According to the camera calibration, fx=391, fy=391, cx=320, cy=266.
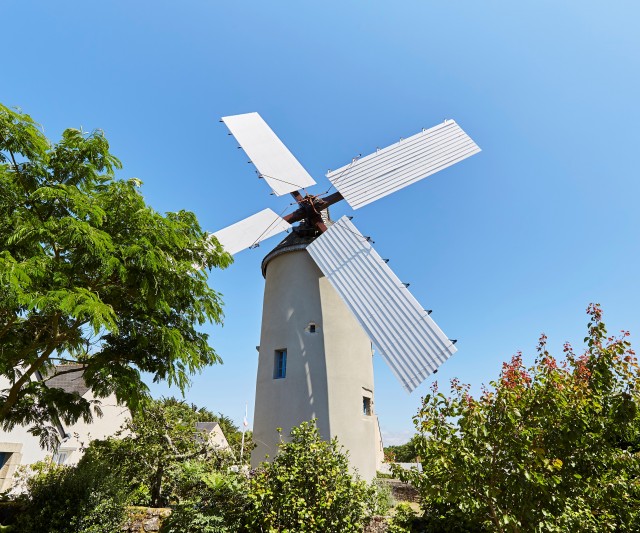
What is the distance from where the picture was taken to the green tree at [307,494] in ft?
23.8

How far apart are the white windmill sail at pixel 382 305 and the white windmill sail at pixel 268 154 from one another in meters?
3.02

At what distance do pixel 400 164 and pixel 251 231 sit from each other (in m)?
6.32

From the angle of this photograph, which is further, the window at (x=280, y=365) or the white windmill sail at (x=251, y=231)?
the white windmill sail at (x=251, y=231)

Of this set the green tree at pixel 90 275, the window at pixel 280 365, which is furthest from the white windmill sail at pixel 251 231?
the green tree at pixel 90 275

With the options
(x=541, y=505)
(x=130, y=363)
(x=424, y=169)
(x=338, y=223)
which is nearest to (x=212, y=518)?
(x=130, y=363)

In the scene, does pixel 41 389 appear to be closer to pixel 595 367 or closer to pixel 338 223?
pixel 338 223

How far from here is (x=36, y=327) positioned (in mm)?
7691

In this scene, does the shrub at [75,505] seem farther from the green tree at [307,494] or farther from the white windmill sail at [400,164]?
the white windmill sail at [400,164]

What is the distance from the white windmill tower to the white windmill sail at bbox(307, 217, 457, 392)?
0.10 ft

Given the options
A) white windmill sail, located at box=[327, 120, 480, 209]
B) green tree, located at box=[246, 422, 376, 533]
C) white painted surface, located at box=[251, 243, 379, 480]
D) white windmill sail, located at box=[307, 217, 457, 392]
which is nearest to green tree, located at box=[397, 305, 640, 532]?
green tree, located at box=[246, 422, 376, 533]

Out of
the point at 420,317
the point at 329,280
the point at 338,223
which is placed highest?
the point at 338,223

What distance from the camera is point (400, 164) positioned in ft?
50.0

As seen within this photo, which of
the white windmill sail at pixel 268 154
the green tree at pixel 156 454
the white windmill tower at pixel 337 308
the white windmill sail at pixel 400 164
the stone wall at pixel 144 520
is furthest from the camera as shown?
the white windmill sail at pixel 268 154

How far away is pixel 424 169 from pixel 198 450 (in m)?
12.5
